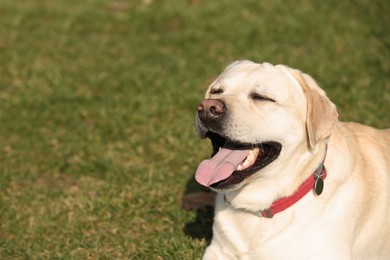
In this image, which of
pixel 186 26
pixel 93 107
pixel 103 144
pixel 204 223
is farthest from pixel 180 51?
pixel 204 223

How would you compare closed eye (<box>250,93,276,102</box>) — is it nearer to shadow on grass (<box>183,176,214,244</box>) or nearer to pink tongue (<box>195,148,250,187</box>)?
pink tongue (<box>195,148,250,187</box>)

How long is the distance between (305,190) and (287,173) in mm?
151

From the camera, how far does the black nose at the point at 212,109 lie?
12.2 feet

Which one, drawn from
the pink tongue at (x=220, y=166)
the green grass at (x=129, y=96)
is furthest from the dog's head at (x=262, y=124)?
the green grass at (x=129, y=96)

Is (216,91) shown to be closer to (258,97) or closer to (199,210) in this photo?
(258,97)

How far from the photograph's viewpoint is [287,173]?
385 centimetres

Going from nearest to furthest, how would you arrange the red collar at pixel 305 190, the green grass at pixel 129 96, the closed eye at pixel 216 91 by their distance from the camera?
the red collar at pixel 305 190 → the closed eye at pixel 216 91 → the green grass at pixel 129 96

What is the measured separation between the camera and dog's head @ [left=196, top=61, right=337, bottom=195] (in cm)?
373

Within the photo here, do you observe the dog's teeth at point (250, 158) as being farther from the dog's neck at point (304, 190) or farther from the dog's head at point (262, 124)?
the dog's neck at point (304, 190)

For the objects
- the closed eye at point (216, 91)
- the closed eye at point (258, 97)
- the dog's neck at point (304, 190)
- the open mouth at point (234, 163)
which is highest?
the closed eye at point (258, 97)

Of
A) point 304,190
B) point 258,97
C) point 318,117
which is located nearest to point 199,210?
point 304,190

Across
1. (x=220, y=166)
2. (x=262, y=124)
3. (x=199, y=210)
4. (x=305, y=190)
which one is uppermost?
(x=262, y=124)

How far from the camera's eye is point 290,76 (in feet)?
12.9

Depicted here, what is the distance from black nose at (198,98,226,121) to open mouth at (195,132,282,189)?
0.25 meters
